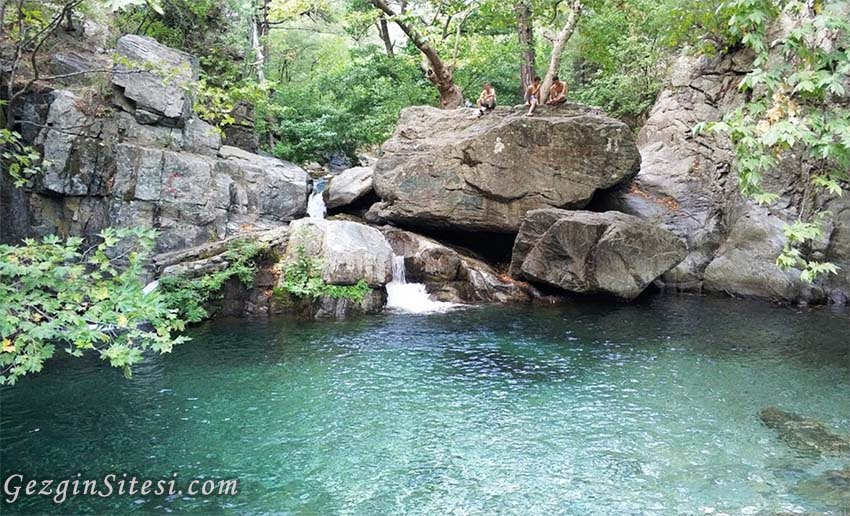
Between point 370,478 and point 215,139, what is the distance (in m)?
13.4

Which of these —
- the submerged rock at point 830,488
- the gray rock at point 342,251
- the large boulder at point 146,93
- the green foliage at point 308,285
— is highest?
the large boulder at point 146,93

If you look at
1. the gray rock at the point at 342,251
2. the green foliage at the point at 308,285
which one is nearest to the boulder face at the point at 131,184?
the gray rock at the point at 342,251

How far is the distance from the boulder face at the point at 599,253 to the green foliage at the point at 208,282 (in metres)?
6.92

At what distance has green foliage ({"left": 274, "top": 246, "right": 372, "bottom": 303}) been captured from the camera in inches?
526

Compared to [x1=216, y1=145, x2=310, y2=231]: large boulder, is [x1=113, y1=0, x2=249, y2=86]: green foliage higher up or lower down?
higher up

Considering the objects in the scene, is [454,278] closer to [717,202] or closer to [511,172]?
[511,172]

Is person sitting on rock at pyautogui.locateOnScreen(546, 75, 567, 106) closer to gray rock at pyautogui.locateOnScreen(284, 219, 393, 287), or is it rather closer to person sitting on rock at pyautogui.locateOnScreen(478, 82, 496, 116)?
person sitting on rock at pyautogui.locateOnScreen(478, 82, 496, 116)

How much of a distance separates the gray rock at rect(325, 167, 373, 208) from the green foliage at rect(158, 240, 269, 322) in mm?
5139

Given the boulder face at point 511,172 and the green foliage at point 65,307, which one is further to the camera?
the boulder face at point 511,172

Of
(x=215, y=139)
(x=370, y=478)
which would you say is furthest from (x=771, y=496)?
(x=215, y=139)

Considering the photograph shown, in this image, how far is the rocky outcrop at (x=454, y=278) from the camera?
49.9ft

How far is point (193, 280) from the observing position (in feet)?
42.6

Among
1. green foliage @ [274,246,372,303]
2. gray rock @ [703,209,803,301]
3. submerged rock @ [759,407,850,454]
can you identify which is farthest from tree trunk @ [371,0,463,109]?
submerged rock @ [759,407,850,454]

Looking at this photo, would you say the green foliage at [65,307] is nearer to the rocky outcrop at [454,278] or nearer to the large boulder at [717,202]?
the rocky outcrop at [454,278]
